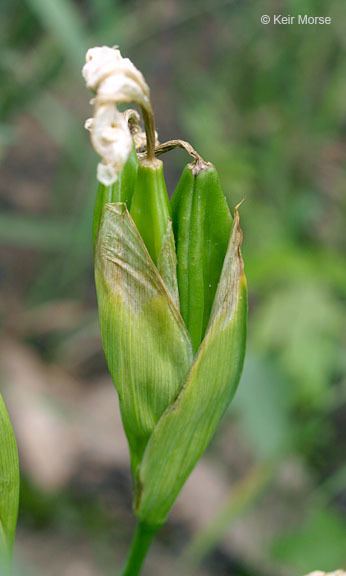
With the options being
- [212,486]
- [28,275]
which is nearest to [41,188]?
[28,275]

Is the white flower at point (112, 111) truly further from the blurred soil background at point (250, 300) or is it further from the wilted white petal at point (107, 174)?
the blurred soil background at point (250, 300)

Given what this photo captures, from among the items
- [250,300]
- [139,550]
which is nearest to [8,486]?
[139,550]

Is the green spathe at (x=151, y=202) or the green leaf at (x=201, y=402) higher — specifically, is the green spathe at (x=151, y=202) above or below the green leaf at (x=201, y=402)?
above

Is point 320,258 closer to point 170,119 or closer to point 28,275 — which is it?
point 28,275

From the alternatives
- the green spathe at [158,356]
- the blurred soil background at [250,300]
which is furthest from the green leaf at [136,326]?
the blurred soil background at [250,300]

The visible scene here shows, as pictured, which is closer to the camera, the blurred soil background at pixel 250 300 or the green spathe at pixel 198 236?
the green spathe at pixel 198 236

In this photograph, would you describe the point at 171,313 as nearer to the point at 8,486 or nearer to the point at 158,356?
the point at 158,356
